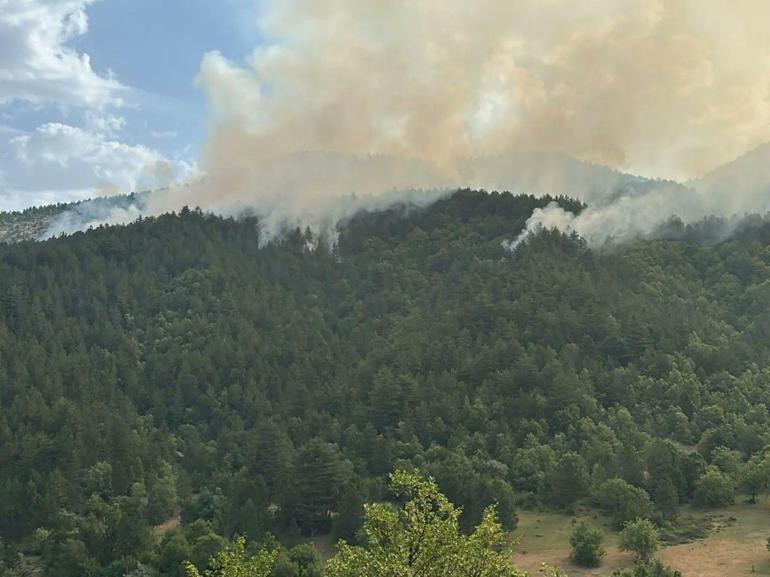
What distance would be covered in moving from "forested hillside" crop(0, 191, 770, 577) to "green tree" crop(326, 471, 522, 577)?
4421 cm

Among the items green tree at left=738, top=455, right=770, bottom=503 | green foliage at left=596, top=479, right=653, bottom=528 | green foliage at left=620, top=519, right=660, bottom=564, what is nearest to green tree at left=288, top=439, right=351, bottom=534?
green foliage at left=596, top=479, right=653, bottom=528

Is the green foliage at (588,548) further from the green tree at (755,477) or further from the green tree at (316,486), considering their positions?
the green tree at (316,486)

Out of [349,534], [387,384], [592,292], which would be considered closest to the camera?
[349,534]

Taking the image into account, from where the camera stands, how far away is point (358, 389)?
122 meters

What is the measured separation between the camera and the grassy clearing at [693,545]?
64.4 meters

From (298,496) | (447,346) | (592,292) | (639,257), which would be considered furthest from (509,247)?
(298,496)

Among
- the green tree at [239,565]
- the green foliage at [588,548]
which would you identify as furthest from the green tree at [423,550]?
the green foliage at [588,548]

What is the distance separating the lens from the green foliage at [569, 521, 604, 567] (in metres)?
66.9

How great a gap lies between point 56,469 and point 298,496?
104 ft

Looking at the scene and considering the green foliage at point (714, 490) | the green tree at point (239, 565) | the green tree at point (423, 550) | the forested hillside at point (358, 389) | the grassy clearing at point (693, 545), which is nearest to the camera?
the green tree at point (423, 550)

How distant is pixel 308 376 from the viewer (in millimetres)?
132375

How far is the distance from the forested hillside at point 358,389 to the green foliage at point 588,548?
1024cm

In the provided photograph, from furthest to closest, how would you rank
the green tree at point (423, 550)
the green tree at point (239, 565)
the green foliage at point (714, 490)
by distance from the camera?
the green foliage at point (714, 490), the green tree at point (239, 565), the green tree at point (423, 550)

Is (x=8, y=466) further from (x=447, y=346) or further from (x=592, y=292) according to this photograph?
(x=592, y=292)
